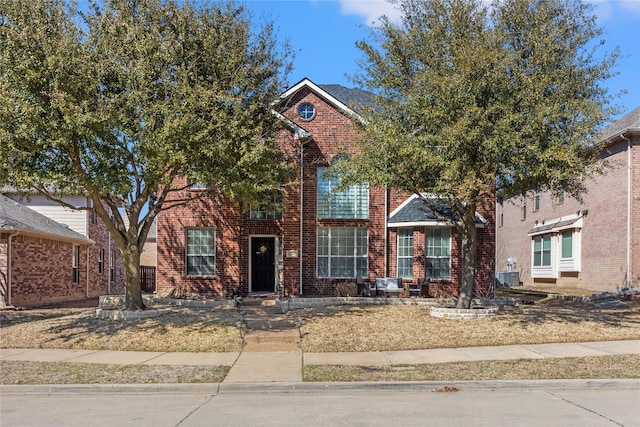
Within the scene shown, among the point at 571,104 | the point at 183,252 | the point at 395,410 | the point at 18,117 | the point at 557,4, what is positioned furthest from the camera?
the point at 183,252

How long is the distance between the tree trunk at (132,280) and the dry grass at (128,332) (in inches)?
36.0

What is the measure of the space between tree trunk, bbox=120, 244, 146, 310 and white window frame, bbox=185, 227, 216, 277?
16.0ft

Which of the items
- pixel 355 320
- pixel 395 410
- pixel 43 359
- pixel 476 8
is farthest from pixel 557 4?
pixel 43 359

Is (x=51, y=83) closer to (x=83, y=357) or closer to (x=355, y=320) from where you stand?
(x=83, y=357)

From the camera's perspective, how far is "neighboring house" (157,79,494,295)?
2034 cm

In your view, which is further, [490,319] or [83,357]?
[490,319]

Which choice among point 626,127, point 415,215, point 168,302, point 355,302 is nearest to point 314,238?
point 415,215

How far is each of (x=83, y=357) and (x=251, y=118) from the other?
7021mm

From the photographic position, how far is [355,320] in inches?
572

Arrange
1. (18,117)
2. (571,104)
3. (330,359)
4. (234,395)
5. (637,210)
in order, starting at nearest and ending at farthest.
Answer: (234,395), (330,359), (18,117), (571,104), (637,210)

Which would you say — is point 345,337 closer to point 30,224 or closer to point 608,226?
point 30,224

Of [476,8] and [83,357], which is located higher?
[476,8]

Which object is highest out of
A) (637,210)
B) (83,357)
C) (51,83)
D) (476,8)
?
(476,8)

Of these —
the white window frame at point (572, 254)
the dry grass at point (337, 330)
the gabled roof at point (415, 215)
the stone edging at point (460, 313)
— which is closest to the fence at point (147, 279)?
the dry grass at point (337, 330)
